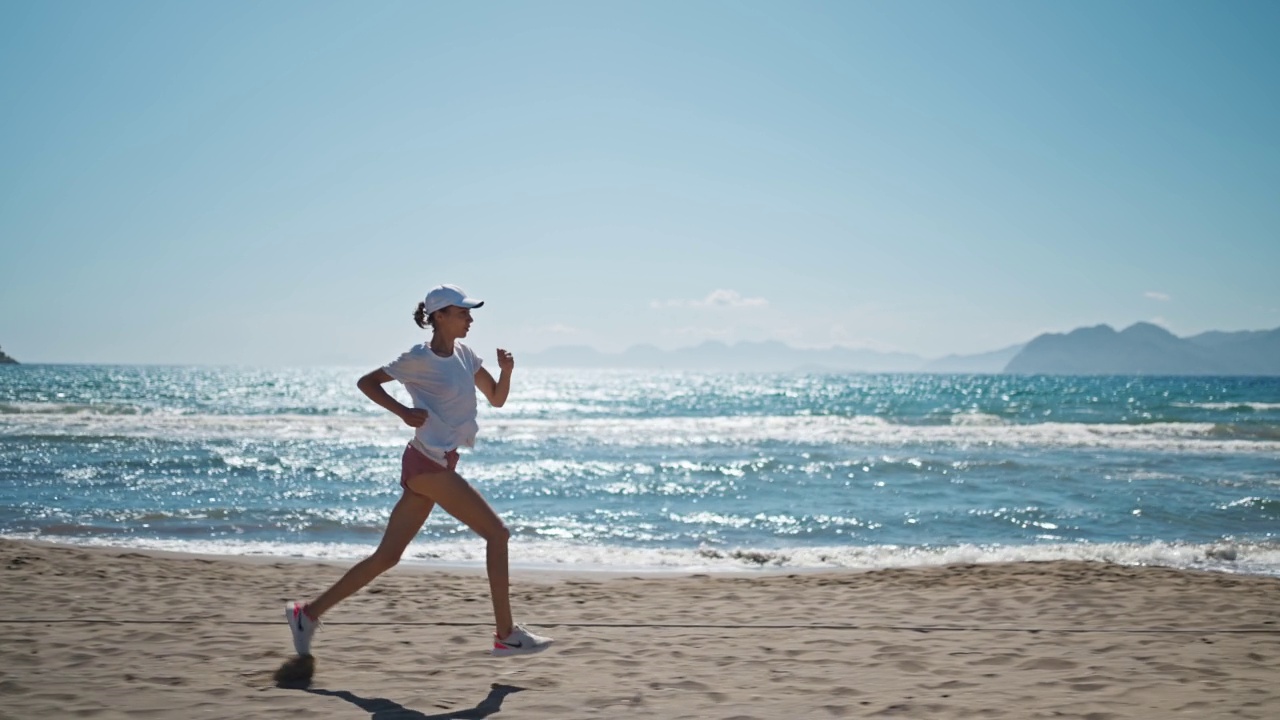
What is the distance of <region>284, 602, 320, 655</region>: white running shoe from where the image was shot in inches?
172

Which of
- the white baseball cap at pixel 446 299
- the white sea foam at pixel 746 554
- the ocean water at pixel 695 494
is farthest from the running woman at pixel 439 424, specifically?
the ocean water at pixel 695 494

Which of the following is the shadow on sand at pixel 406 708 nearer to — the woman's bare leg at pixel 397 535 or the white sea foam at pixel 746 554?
the woman's bare leg at pixel 397 535

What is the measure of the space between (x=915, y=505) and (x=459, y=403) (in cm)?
1000

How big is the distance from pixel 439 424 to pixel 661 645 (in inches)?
73.8

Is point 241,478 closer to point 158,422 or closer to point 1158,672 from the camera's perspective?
point 1158,672

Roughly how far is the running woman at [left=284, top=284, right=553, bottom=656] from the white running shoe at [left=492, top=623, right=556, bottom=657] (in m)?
0.15

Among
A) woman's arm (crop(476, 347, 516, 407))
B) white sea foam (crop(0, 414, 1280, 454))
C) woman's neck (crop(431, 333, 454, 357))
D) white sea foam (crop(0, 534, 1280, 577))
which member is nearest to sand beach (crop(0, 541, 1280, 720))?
white sea foam (crop(0, 534, 1280, 577))

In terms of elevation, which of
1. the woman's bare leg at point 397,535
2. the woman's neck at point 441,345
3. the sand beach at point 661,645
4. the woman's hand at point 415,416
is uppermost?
the woman's neck at point 441,345

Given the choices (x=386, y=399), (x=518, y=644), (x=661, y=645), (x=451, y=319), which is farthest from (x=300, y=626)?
(x=661, y=645)

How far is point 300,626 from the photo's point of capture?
4.37m

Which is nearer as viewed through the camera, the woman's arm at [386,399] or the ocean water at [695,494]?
the woman's arm at [386,399]

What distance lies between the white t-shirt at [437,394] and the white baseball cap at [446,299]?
20cm

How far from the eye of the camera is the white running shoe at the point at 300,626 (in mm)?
4359

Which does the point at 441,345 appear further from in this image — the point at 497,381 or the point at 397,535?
the point at 397,535
